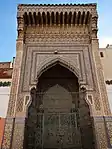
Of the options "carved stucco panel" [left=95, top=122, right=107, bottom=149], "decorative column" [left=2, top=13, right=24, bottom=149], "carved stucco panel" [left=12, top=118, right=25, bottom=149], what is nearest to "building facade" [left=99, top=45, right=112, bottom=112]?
"carved stucco panel" [left=95, top=122, right=107, bottom=149]

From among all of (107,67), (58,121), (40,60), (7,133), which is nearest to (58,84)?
(40,60)

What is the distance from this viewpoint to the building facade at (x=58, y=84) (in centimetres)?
481

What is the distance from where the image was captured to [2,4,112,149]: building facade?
15.8 ft

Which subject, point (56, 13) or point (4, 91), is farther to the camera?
point (56, 13)

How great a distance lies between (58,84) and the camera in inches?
246

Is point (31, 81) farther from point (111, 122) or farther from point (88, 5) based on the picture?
point (88, 5)

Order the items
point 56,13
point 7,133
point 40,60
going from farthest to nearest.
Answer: point 56,13
point 40,60
point 7,133

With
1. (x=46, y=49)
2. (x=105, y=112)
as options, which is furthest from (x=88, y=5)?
(x=105, y=112)

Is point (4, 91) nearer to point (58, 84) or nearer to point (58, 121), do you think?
point (58, 121)

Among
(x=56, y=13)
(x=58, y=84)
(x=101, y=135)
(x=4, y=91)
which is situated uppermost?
(x=56, y=13)

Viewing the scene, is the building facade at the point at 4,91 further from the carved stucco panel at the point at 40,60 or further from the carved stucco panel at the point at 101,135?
the carved stucco panel at the point at 101,135

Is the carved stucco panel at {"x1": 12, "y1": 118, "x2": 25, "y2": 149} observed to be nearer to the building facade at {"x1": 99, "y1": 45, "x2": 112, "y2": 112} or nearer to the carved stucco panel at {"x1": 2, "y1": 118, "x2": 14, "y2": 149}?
the carved stucco panel at {"x1": 2, "y1": 118, "x2": 14, "y2": 149}

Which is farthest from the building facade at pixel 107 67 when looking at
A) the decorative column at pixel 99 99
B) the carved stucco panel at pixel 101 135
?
the carved stucco panel at pixel 101 135

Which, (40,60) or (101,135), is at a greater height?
(40,60)
